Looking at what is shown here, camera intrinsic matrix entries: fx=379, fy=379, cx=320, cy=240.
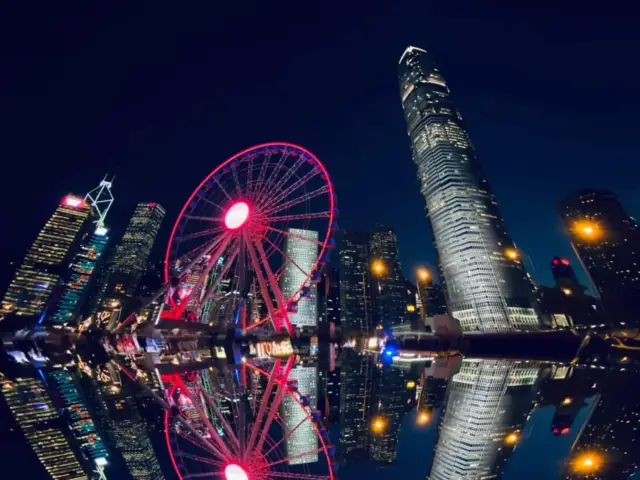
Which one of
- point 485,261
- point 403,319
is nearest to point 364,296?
point 403,319

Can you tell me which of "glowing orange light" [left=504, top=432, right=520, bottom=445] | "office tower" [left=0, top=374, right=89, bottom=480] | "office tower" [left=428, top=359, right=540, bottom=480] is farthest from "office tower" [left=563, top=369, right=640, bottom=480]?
"office tower" [left=0, top=374, right=89, bottom=480]

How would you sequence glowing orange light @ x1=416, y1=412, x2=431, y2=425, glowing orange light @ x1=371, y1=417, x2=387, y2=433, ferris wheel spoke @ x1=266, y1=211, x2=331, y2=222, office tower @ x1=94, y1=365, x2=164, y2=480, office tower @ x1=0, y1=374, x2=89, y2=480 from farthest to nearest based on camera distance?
1. ferris wheel spoke @ x1=266, y1=211, x2=331, y2=222
2. glowing orange light @ x1=416, y1=412, x2=431, y2=425
3. glowing orange light @ x1=371, y1=417, x2=387, y2=433
4. office tower @ x1=94, y1=365, x2=164, y2=480
5. office tower @ x1=0, y1=374, x2=89, y2=480

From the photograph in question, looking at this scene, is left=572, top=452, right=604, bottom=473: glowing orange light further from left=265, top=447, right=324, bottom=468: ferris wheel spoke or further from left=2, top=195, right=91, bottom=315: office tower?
left=2, top=195, right=91, bottom=315: office tower

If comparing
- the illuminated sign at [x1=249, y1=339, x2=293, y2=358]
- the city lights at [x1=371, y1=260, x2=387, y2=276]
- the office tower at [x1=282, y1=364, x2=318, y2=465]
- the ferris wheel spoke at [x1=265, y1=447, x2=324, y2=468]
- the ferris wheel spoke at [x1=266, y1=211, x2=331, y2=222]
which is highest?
the city lights at [x1=371, y1=260, x2=387, y2=276]

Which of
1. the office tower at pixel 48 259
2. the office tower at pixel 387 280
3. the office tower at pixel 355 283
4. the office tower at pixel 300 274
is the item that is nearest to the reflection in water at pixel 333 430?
the office tower at pixel 300 274

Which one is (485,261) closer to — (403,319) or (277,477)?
(403,319)

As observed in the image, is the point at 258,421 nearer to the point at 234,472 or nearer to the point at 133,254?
the point at 234,472
